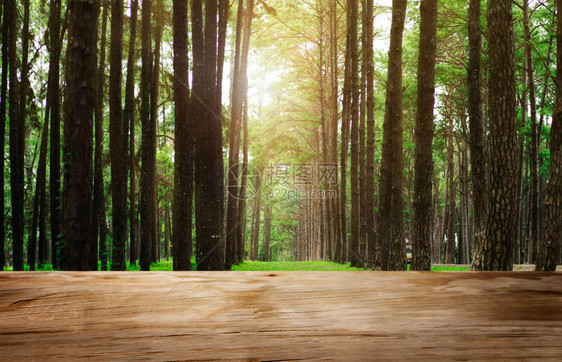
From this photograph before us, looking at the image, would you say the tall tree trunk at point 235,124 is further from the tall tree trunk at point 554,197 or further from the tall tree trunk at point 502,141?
the tall tree trunk at point 554,197

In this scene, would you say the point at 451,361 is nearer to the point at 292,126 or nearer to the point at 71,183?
the point at 71,183

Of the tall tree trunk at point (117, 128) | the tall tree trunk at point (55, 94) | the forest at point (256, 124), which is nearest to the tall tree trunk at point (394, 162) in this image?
the forest at point (256, 124)

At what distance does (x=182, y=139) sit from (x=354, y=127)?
9251mm

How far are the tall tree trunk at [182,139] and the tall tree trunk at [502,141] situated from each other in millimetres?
5670

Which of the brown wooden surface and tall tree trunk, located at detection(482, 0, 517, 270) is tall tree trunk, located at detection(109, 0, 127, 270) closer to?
tall tree trunk, located at detection(482, 0, 517, 270)

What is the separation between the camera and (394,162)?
38.0 feet

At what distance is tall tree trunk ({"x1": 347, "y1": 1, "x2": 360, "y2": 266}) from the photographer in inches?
672

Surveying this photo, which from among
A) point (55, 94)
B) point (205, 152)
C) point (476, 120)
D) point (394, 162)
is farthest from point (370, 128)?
point (55, 94)

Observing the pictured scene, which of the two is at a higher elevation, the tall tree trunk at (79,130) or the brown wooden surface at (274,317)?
the tall tree trunk at (79,130)

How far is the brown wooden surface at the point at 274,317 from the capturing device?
1.98 meters

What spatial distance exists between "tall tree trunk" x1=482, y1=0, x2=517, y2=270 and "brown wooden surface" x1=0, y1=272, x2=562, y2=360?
5.49 m

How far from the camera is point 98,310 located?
2.12 meters

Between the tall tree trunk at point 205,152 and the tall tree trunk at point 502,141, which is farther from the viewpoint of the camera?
the tall tree trunk at point 205,152

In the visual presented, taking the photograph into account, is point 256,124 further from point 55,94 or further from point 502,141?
point 502,141
